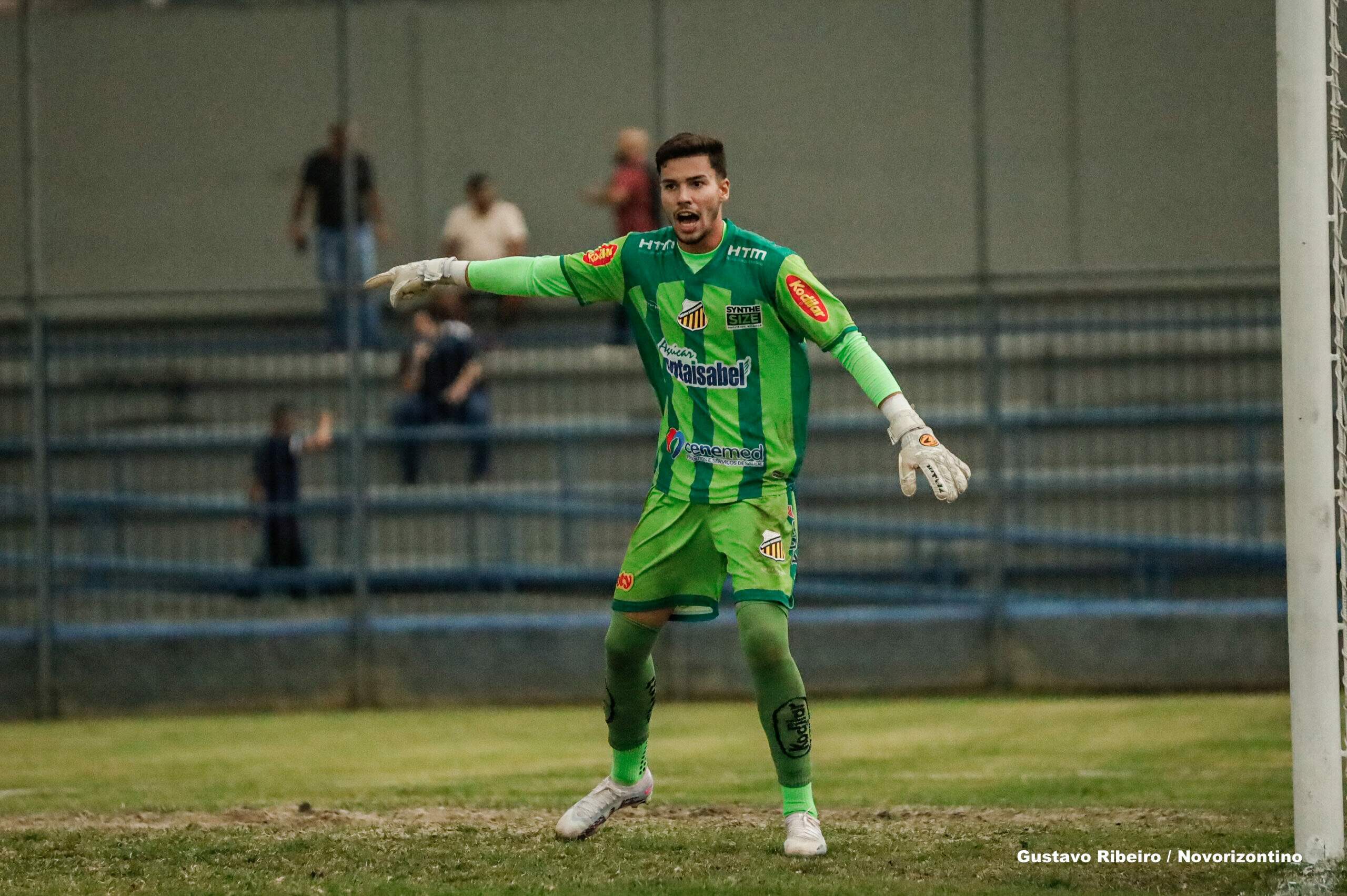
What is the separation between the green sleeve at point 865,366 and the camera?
6.08 meters

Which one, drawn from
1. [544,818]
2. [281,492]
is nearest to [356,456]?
[281,492]

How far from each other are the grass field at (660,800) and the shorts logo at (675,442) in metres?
1.32

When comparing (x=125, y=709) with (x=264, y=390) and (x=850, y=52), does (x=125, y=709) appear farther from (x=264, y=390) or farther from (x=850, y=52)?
(x=850, y=52)

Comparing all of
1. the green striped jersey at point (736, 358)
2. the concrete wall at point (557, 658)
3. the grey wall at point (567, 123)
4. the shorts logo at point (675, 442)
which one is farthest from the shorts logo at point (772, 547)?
the grey wall at point (567, 123)

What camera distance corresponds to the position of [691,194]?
626 centimetres

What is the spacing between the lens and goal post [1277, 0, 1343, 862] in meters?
5.62

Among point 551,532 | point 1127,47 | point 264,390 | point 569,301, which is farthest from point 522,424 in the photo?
point 1127,47

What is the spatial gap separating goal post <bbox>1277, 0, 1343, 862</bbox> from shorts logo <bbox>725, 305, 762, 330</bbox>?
1674 mm

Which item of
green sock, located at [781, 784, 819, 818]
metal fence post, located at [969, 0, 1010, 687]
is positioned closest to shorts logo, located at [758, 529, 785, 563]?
green sock, located at [781, 784, 819, 818]

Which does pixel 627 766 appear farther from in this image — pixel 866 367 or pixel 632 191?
pixel 632 191

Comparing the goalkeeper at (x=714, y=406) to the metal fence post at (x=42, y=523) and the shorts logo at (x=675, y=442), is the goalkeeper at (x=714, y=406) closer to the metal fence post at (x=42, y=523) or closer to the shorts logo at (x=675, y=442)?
the shorts logo at (x=675, y=442)

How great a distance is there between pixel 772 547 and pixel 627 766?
1015 mm

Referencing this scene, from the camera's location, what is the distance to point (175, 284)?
750 inches

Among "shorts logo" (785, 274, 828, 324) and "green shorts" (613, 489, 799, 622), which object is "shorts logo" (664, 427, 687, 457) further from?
"shorts logo" (785, 274, 828, 324)
